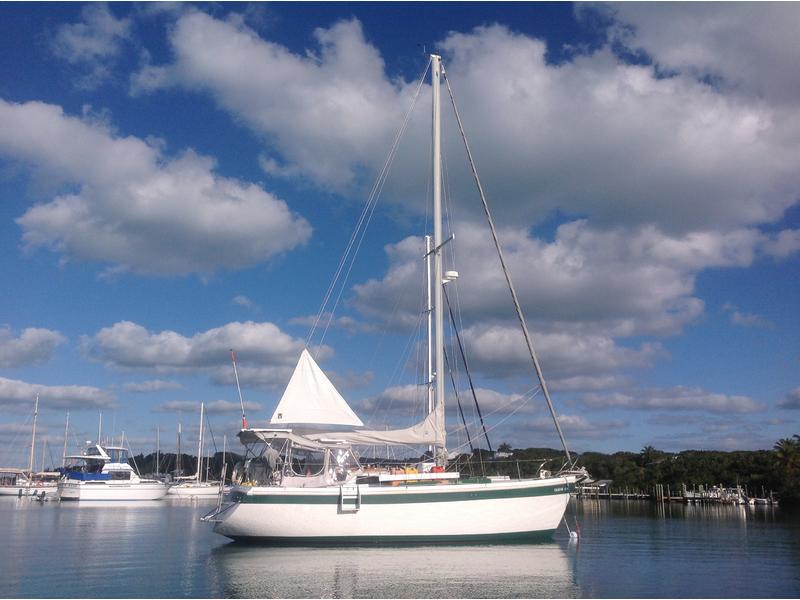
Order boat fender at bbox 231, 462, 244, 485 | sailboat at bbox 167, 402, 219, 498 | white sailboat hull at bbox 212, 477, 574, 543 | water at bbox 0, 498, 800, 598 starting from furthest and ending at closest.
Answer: sailboat at bbox 167, 402, 219, 498, boat fender at bbox 231, 462, 244, 485, white sailboat hull at bbox 212, 477, 574, 543, water at bbox 0, 498, 800, 598

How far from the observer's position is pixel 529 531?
30750 mm

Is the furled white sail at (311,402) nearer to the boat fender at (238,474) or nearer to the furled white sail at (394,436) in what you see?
the furled white sail at (394,436)

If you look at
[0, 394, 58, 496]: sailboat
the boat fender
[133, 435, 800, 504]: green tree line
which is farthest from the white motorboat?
the boat fender

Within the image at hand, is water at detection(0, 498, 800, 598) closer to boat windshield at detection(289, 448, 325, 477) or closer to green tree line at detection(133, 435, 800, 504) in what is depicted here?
boat windshield at detection(289, 448, 325, 477)

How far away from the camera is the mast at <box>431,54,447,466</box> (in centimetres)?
3152

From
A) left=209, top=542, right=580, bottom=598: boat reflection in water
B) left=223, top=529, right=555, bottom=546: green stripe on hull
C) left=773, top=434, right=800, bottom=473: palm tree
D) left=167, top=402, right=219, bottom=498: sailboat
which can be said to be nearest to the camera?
left=209, top=542, right=580, bottom=598: boat reflection in water

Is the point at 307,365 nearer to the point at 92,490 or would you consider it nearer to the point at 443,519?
the point at 443,519

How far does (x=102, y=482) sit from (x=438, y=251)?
230ft

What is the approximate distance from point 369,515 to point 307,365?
7.19m

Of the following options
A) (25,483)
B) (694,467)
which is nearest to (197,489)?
(25,483)

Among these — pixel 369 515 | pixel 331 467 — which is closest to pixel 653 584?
pixel 369 515

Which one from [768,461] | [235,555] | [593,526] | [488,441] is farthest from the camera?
[768,461]

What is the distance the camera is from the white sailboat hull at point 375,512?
95.5 ft

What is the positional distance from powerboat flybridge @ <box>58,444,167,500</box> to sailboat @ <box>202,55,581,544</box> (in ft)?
198
